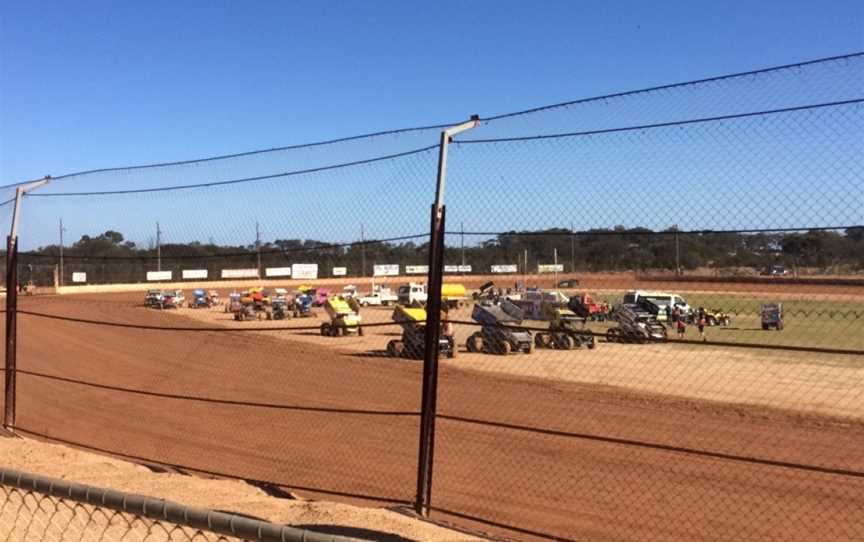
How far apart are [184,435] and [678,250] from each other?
9.80m

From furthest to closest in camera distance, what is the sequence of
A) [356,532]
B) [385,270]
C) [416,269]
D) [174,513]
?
[385,270] < [416,269] < [356,532] < [174,513]

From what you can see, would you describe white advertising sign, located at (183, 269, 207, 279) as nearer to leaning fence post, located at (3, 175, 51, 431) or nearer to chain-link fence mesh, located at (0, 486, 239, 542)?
leaning fence post, located at (3, 175, 51, 431)

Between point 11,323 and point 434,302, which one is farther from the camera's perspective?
point 11,323

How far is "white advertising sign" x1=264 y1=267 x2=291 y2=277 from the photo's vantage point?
33.6ft

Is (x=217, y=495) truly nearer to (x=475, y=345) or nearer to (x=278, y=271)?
(x=278, y=271)

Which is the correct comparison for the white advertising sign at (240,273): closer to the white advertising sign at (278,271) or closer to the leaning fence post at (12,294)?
the white advertising sign at (278,271)

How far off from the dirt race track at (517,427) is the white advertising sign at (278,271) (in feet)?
6.41

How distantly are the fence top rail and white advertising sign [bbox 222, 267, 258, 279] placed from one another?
258 inches

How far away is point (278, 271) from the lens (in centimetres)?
1056

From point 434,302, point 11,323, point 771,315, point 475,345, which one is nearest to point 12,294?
point 11,323

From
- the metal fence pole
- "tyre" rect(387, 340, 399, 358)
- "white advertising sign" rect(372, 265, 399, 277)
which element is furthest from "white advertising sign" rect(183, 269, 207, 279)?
"tyre" rect(387, 340, 399, 358)

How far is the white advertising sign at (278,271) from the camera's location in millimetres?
10234

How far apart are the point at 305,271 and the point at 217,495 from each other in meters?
3.27

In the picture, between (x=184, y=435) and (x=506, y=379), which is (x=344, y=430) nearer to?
(x=184, y=435)
